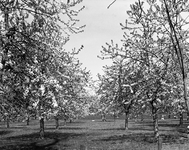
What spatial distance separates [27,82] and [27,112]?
135 centimetres

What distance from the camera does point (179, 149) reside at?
604 inches

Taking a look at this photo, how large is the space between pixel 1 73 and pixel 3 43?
114 centimetres

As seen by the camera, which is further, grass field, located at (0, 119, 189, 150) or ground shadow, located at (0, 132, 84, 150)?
ground shadow, located at (0, 132, 84, 150)

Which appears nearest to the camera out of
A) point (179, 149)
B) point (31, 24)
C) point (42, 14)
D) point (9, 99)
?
point (42, 14)

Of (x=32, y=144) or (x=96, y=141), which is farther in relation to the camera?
(x=96, y=141)

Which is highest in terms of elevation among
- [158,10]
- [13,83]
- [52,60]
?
[158,10]

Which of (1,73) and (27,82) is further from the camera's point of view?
(27,82)

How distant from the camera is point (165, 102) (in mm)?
16641

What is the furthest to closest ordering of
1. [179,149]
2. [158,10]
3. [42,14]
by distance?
[179,149] → [158,10] → [42,14]

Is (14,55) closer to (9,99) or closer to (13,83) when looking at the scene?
(13,83)

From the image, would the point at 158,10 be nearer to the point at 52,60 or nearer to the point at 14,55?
the point at 52,60

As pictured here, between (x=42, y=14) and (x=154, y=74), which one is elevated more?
(x=42, y=14)

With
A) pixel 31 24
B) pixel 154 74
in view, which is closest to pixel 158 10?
pixel 154 74

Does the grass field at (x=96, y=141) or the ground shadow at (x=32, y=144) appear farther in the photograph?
the ground shadow at (x=32, y=144)
